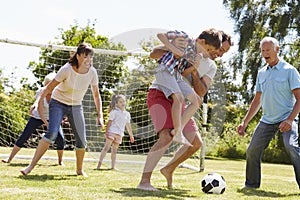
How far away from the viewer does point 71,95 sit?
17.2ft

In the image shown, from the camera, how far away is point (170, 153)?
335 inches

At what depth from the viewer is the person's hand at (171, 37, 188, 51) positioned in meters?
4.25

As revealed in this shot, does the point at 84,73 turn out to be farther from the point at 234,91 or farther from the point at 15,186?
the point at 234,91

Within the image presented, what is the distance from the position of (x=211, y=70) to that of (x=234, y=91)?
18.2 meters

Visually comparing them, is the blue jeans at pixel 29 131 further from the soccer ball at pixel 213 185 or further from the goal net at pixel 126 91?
the soccer ball at pixel 213 185

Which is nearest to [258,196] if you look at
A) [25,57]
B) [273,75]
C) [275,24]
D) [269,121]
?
[269,121]

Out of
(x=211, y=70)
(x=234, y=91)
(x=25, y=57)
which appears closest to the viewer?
(x=211, y=70)

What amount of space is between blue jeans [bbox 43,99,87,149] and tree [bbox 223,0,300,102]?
1619 cm

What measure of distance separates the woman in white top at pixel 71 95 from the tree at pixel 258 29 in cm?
1619

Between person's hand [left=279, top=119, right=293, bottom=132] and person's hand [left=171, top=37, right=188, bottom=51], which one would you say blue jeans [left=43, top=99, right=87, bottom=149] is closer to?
person's hand [left=171, top=37, right=188, bottom=51]

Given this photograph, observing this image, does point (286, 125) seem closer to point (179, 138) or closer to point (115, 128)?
point (179, 138)

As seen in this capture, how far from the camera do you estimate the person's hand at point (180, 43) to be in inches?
167

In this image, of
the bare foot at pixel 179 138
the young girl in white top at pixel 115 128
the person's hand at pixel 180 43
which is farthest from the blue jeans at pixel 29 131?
the person's hand at pixel 180 43

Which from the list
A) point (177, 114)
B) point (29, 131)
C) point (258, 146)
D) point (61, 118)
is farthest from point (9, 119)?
point (177, 114)
